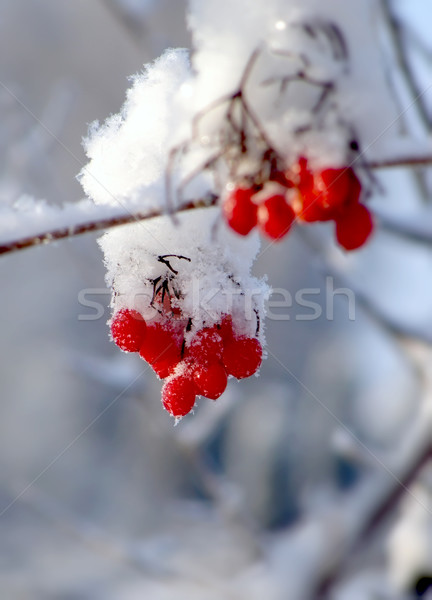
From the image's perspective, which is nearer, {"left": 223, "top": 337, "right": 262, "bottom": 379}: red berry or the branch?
the branch

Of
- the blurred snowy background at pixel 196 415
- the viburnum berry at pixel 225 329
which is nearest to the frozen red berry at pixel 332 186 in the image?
the viburnum berry at pixel 225 329

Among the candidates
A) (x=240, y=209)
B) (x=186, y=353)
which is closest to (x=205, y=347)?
(x=186, y=353)

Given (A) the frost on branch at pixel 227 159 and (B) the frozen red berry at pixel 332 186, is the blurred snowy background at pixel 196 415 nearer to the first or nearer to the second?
(A) the frost on branch at pixel 227 159

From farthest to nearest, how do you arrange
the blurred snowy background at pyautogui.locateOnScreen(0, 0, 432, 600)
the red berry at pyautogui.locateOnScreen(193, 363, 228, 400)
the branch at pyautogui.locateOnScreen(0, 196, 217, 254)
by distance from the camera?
the blurred snowy background at pyautogui.locateOnScreen(0, 0, 432, 600), the red berry at pyautogui.locateOnScreen(193, 363, 228, 400), the branch at pyautogui.locateOnScreen(0, 196, 217, 254)

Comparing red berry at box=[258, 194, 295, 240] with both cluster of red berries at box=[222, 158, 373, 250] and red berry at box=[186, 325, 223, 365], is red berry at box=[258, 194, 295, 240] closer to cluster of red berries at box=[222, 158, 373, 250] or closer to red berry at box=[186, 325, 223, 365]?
cluster of red berries at box=[222, 158, 373, 250]

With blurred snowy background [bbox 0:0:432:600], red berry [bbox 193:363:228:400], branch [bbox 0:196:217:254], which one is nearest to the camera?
branch [bbox 0:196:217:254]

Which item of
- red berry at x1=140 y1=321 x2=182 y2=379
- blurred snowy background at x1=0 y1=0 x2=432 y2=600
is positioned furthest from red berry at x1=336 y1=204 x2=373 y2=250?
blurred snowy background at x1=0 y1=0 x2=432 y2=600

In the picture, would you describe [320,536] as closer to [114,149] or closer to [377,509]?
[377,509]

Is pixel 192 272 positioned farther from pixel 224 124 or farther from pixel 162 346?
pixel 224 124

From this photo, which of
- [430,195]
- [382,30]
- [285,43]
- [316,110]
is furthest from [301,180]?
[430,195]
